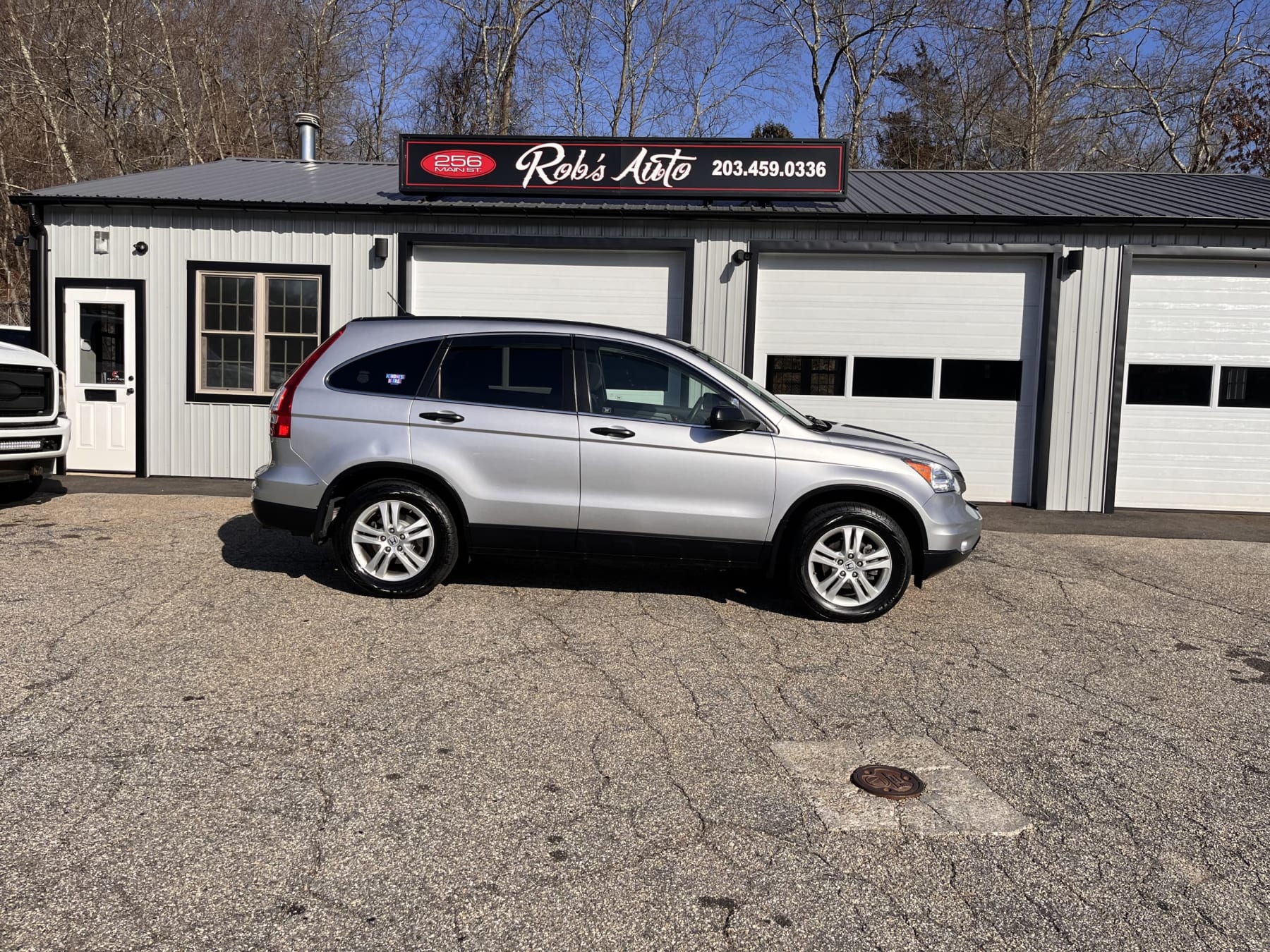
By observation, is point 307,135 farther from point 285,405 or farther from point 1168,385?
point 1168,385

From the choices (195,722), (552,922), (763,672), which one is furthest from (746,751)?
(195,722)

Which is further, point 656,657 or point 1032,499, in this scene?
point 1032,499

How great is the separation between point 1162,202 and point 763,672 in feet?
32.2

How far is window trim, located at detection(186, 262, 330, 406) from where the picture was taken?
445 inches

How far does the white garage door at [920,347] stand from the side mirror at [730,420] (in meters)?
5.51

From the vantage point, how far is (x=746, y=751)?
392cm

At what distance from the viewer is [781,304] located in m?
11.2

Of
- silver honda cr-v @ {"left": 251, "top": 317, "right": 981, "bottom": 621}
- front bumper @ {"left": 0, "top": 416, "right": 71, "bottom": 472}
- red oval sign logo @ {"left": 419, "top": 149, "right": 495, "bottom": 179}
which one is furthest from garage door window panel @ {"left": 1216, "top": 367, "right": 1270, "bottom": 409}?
front bumper @ {"left": 0, "top": 416, "right": 71, "bottom": 472}

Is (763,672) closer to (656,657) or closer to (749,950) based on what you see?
(656,657)

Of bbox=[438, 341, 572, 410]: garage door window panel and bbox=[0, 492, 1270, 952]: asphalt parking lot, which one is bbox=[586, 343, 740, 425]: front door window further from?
bbox=[0, 492, 1270, 952]: asphalt parking lot

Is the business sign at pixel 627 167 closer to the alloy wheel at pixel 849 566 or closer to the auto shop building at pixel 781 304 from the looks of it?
the auto shop building at pixel 781 304

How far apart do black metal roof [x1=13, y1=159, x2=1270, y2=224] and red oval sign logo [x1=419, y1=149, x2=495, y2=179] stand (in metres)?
0.34

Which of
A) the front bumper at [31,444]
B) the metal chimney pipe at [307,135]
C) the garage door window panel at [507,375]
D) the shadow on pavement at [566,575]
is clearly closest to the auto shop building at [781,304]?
the front bumper at [31,444]

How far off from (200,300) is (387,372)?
6482 mm
